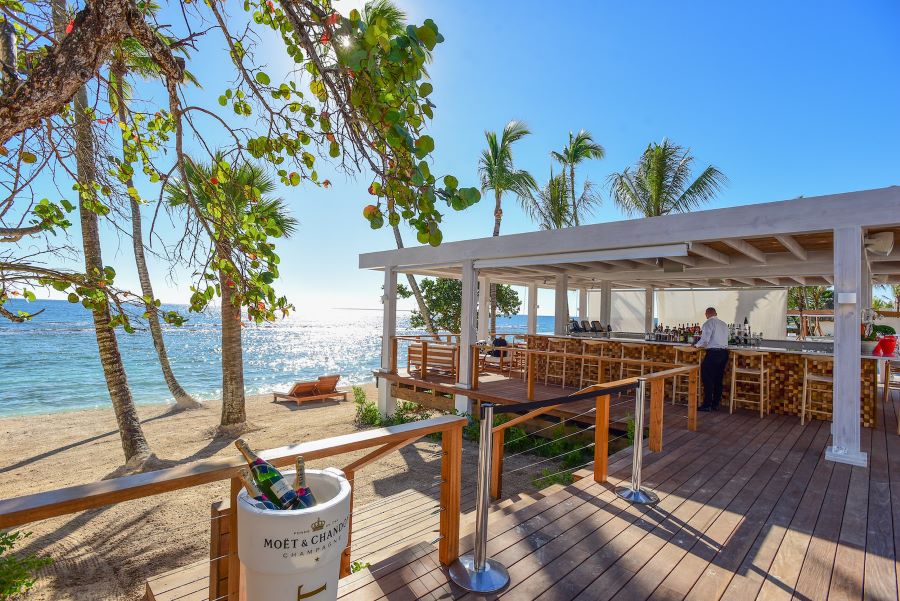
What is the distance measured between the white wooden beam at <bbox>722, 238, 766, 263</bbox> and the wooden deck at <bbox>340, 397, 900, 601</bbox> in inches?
119

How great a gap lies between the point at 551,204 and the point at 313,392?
11333mm

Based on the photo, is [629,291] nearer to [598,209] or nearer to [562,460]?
[598,209]

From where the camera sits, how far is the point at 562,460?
729 centimetres

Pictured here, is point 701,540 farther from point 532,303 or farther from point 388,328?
point 532,303

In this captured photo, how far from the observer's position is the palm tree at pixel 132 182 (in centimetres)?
290

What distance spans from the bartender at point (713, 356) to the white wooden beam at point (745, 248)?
1.00 m

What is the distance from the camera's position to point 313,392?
54.0 ft

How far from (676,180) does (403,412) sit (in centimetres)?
1284

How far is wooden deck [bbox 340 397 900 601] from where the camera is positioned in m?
2.63

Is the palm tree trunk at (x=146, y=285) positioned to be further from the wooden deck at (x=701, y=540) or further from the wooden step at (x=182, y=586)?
the wooden deck at (x=701, y=540)

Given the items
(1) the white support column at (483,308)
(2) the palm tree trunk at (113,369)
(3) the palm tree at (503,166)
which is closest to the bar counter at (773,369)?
(1) the white support column at (483,308)

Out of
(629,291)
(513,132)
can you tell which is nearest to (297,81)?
(513,132)

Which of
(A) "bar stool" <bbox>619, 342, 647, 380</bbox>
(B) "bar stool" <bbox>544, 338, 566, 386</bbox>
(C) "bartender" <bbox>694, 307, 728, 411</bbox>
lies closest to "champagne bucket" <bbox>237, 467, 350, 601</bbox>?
(C) "bartender" <bbox>694, 307, 728, 411</bbox>

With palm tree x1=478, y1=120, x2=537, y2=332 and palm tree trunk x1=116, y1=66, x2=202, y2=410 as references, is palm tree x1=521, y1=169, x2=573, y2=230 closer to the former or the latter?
palm tree x1=478, y1=120, x2=537, y2=332
